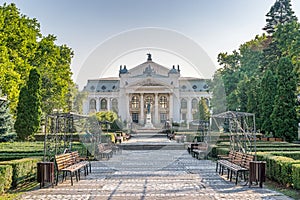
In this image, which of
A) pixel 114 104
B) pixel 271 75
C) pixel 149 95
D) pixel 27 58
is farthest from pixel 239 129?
pixel 114 104

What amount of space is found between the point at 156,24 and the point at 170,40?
101 cm

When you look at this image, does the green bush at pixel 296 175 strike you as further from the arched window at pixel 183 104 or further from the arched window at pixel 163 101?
the arched window at pixel 183 104

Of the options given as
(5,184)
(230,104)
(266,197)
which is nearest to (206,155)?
(266,197)

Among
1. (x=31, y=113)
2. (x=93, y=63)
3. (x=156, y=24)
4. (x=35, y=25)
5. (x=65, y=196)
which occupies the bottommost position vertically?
(x=65, y=196)

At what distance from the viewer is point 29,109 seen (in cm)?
2289

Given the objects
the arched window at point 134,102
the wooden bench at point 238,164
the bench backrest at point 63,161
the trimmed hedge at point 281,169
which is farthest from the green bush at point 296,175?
the arched window at point 134,102

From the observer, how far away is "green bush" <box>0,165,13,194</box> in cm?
806

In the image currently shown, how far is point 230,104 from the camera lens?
31938 mm

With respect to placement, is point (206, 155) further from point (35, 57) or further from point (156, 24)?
point (35, 57)

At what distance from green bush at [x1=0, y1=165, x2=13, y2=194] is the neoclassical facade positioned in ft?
194

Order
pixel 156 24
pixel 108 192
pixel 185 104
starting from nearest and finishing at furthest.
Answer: pixel 108 192 → pixel 156 24 → pixel 185 104

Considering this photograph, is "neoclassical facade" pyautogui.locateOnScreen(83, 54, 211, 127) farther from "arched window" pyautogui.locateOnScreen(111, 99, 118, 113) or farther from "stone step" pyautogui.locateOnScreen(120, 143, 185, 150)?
"stone step" pyautogui.locateOnScreen(120, 143, 185, 150)

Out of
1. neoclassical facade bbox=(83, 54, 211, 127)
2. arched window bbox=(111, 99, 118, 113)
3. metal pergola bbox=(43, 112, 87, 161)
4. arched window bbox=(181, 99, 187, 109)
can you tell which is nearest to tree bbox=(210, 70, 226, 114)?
metal pergola bbox=(43, 112, 87, 161)

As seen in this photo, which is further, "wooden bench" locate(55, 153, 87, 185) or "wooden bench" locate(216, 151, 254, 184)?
"wooden bench" locate(216, 151, 254, 184)
